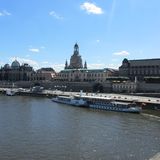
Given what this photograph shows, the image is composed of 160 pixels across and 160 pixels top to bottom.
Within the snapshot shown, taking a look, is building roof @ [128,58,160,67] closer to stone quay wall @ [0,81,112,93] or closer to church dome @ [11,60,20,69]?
stone quay wall @ [0,81,112,93]

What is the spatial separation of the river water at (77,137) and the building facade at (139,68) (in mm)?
83446

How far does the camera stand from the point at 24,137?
36.4 m

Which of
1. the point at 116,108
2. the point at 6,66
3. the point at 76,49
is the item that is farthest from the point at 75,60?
the point at 116,108

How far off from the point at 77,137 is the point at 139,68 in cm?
10263

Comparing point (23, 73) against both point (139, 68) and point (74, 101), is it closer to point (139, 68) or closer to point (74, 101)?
point (139, 68)

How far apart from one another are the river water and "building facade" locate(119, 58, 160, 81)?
83.4 metres

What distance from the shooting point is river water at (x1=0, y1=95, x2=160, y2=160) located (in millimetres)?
30594

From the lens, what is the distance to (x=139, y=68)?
138m

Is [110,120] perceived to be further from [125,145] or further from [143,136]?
[125,145]

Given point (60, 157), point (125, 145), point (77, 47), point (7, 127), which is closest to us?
point (60, 157)

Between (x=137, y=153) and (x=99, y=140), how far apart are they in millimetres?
5362

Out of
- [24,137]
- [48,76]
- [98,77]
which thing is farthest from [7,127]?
[48,76]

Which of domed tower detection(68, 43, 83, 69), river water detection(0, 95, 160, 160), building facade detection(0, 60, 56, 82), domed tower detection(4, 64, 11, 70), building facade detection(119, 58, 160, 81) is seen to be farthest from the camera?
domed tower detection(4, 64, 11, 70)

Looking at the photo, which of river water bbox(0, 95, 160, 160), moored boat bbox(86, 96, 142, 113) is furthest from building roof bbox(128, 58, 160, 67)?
river water bbox(0, 95, 160, 160)
